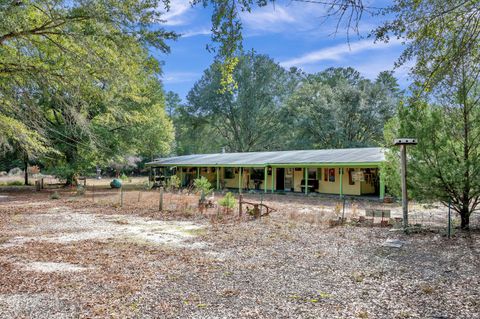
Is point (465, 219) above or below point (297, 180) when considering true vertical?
below

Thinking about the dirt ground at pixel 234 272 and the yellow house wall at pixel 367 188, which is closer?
the dirt ground at pixel 234 272

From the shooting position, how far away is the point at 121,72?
22.3ft

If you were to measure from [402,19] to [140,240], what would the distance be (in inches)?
273

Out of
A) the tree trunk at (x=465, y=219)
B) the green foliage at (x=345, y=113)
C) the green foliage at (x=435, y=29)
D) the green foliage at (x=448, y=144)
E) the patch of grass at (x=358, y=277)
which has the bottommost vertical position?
the patch of grass at (x=358, y=277)

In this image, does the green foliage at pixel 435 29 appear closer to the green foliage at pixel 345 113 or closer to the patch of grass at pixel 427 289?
the patch of grass at pixel 427 289

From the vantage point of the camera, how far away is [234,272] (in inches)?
225

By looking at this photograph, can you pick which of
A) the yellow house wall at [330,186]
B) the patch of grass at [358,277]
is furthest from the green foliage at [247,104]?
the patch of grass at [358,277]

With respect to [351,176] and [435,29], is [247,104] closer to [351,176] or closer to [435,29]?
[351,176]

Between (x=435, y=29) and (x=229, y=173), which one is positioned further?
(x=229, y=173)

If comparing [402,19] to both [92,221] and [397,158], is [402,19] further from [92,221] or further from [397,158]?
[92,221]

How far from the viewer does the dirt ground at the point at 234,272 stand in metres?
4.18

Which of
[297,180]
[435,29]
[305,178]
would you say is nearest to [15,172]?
[297,180]

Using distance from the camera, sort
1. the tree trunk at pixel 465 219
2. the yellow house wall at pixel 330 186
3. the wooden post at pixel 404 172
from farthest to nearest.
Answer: the yellow house wall at pixel 330 186 → the tree trunk at pixel 465 219 → the wooden post at pixel 404 172

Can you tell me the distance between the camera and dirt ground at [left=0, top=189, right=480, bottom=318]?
165 inches
